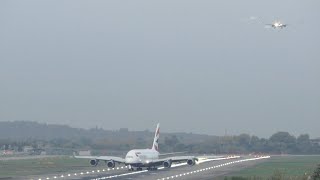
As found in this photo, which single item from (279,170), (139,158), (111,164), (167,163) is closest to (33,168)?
(111,164)

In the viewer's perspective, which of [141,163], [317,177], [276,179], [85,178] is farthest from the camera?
[141,163]

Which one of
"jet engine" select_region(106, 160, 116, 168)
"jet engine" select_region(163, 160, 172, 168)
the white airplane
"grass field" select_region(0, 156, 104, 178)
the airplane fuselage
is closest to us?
"grass field" select_region(0, 156, 104, 178)

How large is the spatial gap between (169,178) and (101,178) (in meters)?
7.32

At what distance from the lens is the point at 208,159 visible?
164375 mm

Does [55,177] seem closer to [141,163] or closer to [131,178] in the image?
[131,178]

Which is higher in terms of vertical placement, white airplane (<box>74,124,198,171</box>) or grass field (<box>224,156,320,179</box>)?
white airplane (<box>74,124,198,171</box>)

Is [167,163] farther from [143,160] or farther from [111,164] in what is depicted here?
[111,164]

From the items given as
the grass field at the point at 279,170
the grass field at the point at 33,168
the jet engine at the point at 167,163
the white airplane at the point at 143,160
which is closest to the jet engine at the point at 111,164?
the white airplane at the point at 143,160

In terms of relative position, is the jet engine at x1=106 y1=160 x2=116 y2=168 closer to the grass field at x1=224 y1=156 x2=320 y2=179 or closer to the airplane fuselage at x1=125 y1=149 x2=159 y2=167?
the airplane fuselage at x1=125 y1=149 x2=159 y2=167

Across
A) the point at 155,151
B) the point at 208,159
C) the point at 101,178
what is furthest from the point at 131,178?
the point at 208,159

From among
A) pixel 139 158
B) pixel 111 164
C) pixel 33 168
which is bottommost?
pixel 33 168

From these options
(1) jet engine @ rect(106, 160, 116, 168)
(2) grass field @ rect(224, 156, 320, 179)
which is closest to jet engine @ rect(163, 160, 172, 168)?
(1) jet engine @ rect(106, 160, 116, 168)

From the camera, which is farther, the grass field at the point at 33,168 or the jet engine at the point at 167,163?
the jet engine at the point at 167,163

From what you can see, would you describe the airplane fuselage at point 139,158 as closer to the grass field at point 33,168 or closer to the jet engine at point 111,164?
the jet engine at point 111,164
